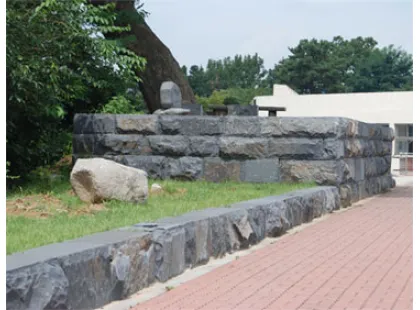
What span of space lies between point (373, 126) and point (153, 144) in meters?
6.48

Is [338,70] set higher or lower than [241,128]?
higher

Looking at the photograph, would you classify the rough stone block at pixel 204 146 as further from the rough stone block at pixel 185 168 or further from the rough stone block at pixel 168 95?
the rough stone block at pixel 168 95

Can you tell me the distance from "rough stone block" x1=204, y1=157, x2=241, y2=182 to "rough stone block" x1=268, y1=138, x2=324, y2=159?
0.72 meters

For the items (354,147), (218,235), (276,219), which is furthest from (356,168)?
(218,235)

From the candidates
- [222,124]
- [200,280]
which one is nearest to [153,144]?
[222,124]

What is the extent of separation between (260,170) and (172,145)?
173cm

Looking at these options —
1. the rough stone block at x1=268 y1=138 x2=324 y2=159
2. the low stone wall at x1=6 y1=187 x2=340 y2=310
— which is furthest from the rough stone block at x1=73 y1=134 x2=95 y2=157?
the low stone wall at x1=6 y1=187 x2=340 y2=310

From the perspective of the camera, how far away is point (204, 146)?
14.8 meters

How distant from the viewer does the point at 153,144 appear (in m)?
15.1

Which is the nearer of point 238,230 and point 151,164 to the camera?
point 238,230

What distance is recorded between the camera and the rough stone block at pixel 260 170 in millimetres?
14766

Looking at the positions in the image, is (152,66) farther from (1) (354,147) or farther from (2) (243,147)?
(2) (243,147)

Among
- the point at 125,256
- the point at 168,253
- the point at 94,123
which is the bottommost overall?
the point at 168,253

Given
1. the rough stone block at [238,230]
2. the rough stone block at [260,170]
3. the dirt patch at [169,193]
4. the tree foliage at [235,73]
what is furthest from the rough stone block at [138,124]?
the tree foliage at [235,73]
